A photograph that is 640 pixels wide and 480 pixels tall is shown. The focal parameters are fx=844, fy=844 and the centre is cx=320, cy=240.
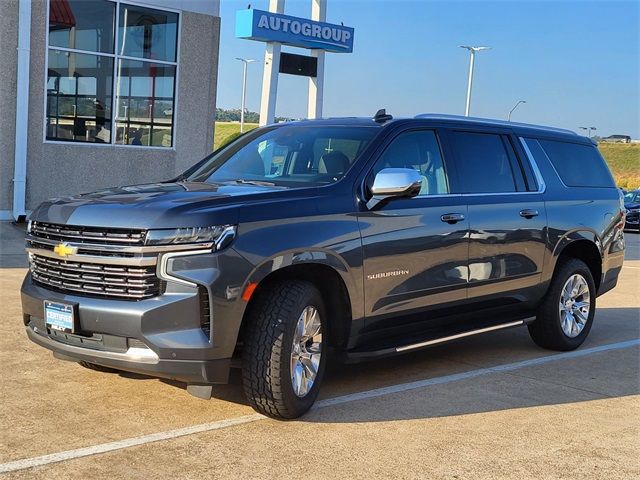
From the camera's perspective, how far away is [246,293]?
15.6 feet

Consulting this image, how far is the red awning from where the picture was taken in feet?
47.1

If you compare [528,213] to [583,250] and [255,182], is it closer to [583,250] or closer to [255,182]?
[583,250]

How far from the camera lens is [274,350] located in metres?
4.88

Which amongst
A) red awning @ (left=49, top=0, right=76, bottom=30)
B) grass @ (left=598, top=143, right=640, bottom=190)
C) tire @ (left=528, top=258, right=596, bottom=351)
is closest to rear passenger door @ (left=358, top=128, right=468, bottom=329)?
tire @ (left=528, top=258, right=596, bottom=351)

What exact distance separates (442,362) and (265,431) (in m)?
2.42

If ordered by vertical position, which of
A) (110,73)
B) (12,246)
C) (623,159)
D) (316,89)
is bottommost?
(12,246)

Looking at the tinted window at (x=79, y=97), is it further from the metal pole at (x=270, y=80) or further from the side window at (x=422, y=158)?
the side window at (x=422, y=158)

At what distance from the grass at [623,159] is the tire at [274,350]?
286 ft

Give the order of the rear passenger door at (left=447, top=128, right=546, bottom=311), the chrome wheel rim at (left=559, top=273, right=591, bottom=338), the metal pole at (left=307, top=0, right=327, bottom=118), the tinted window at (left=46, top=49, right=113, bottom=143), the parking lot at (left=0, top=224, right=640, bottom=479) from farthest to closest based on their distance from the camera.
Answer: the metal pole at (left=307, top=0, right=327, bottom=118), the tinted window at (left=46, top=49, right=113, bottom=143), the chrome wheel rim at (left=559, top=273, right=591, bottom=338), the rear passenger door at (left=447, top=128, right=546, bottom=311), the parking lot at (left=0, top=224, right=640, bottom=479)

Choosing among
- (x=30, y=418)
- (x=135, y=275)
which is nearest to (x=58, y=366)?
(x=30, y=418)

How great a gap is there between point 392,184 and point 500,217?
152cm

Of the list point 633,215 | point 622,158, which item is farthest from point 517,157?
point 622,158

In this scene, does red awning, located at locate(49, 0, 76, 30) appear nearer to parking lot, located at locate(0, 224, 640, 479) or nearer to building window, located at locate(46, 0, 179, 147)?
building window, located at locate(46, 0, 179, 147)

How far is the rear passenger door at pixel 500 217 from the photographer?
6488 millimetres
